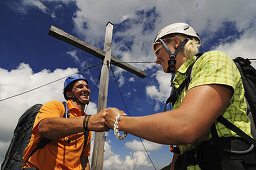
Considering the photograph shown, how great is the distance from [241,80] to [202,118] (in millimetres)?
770

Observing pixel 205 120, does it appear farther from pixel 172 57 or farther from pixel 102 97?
pixel 102 97

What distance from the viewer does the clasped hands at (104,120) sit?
1.74 meters

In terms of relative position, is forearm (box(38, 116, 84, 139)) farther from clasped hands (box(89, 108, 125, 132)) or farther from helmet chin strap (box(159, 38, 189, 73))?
helmet chin strap (box(159, 38, 189, 73))

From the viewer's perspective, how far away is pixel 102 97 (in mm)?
4715

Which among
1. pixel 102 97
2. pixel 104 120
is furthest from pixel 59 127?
pixel 102 97

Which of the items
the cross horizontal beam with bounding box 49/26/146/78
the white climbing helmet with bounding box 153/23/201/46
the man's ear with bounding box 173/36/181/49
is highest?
the cross horizontal beam with bounding box 49/26/146/78

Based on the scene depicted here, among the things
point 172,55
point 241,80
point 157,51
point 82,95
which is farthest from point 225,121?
point 82,95

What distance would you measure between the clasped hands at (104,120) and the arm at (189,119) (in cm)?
46

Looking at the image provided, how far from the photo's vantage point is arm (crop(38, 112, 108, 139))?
6.41 feet

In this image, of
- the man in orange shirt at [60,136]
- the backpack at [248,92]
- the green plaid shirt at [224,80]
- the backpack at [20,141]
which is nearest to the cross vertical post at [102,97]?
the man in orange shirt at [60,136]

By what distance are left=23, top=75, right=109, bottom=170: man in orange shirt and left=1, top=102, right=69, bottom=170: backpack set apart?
0.07 meters

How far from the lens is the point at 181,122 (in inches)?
45.7

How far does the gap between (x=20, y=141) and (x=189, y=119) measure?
298 centimetres

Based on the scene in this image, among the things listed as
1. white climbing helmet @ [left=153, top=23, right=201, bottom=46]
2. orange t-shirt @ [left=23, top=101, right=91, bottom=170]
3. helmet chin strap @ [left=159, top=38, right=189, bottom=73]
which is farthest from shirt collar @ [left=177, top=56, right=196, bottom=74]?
orange t-shirt @ [left=23, top=101, right=91, bottom=170]
